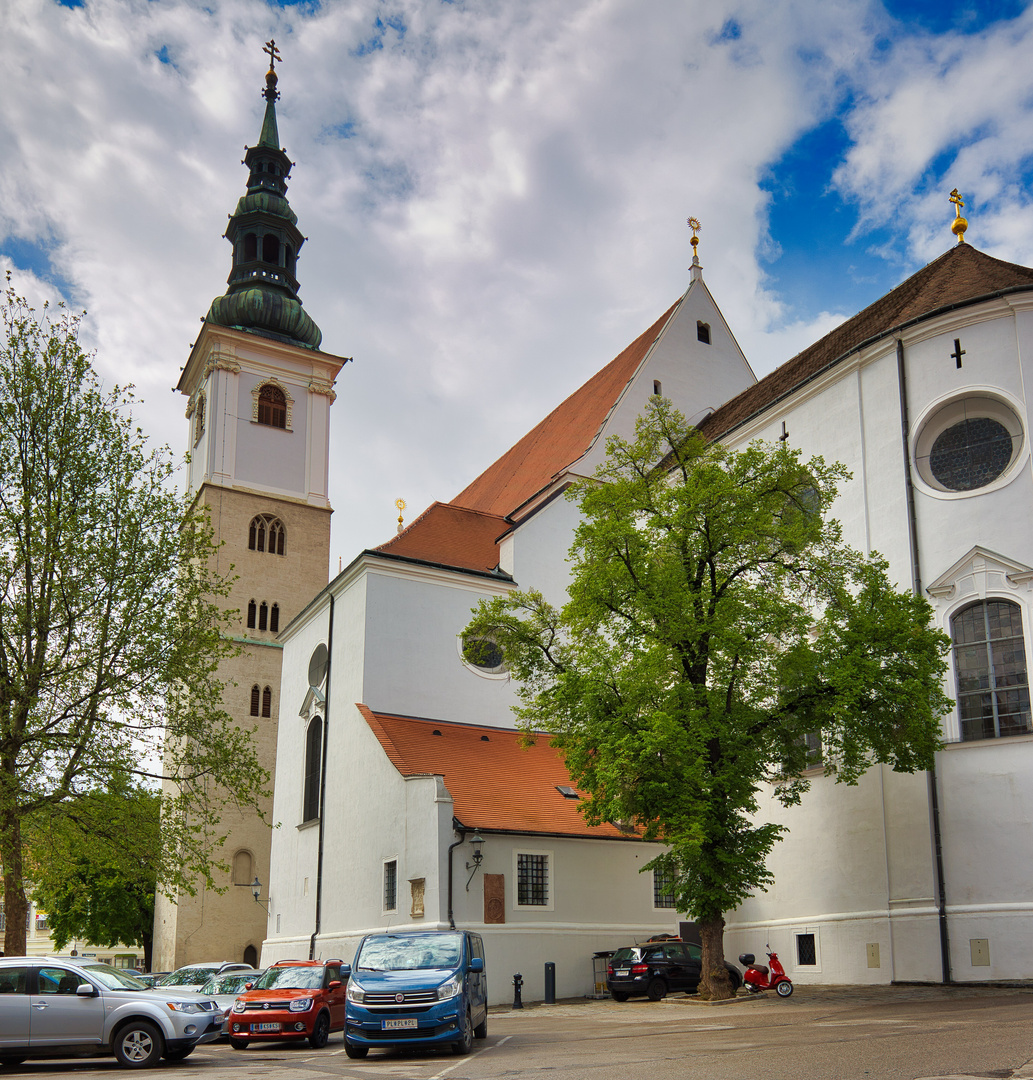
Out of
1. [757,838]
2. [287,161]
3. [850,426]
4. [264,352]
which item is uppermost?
[287,161]

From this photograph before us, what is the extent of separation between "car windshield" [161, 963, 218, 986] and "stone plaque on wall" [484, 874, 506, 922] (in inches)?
216

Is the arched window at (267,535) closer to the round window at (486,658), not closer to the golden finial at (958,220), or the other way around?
the round window at (486,658)

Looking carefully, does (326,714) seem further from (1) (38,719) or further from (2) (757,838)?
(2) (757,838)

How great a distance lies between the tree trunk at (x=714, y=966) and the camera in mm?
17562

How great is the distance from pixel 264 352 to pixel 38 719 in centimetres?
2975

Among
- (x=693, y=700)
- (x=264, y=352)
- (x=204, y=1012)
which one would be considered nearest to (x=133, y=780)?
(x=204, y=1012)

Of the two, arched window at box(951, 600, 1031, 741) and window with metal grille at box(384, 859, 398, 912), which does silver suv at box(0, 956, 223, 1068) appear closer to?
window with metal grille at box(384, 859, 398, 912)

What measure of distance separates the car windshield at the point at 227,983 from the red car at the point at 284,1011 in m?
2.67

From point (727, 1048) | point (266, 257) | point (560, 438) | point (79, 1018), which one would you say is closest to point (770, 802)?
point (727, 1048)

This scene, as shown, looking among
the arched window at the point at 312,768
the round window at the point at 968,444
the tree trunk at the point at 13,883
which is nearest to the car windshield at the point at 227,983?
the tree trunk at the point at 13,883

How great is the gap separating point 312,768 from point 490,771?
648 centimetres

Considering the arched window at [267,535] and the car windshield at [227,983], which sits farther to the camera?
the arched window at [267,535]

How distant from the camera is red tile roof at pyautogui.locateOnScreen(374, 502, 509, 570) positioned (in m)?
29.1

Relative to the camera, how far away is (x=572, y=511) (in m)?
31.2
